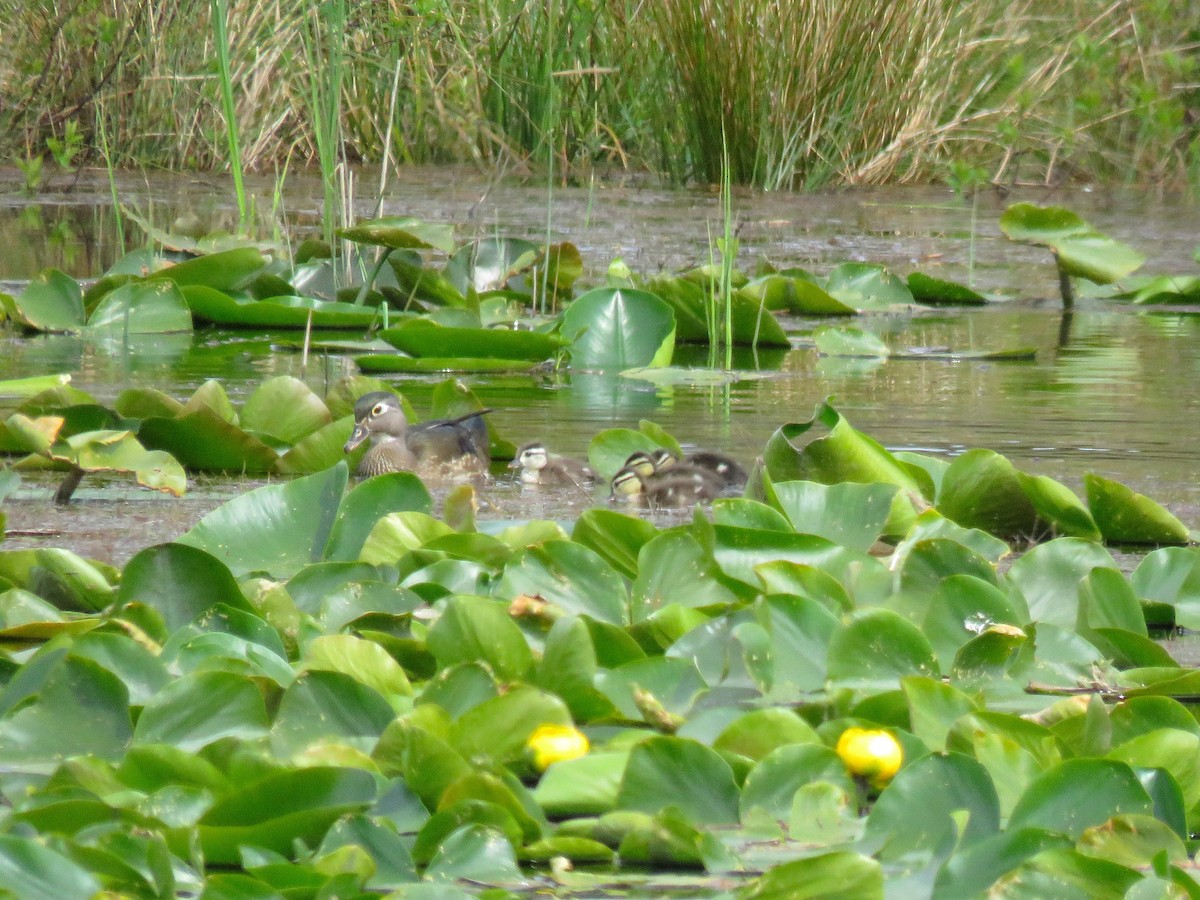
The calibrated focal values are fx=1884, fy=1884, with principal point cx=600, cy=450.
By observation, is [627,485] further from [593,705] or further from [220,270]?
[220,270]

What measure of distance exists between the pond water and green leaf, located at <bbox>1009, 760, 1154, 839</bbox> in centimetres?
147

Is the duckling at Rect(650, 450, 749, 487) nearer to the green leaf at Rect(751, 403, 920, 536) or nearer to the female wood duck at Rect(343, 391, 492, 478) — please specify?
the green leaf at Rect(751, 403, 920, 536)

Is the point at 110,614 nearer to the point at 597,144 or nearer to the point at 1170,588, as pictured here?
the point at 1170,588

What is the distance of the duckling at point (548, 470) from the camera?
10.8 ft

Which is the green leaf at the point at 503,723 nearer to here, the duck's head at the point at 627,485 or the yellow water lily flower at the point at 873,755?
the yellow water lily flower at the point at 873,755

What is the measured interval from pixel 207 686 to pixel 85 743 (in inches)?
4.8

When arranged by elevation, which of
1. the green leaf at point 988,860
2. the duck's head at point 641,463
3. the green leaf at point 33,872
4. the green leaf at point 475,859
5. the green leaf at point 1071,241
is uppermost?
the green leaf at point 1071,241

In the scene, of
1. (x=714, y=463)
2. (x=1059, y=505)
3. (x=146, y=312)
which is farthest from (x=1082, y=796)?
(x=146, y=312)

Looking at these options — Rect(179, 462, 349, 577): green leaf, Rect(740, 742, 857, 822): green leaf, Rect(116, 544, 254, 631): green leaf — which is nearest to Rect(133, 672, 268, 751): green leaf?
Rect(116, 544, 254, 631): green leaf

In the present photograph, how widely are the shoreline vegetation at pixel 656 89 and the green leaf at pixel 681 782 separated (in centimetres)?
716

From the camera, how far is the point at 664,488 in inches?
121

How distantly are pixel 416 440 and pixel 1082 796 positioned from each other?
216 centimetres

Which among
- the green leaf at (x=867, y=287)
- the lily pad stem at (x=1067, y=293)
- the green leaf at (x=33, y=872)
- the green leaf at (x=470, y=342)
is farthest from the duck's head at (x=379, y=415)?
the lily pad stem at (x=1067, y=293)

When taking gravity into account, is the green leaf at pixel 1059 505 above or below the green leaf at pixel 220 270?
below
